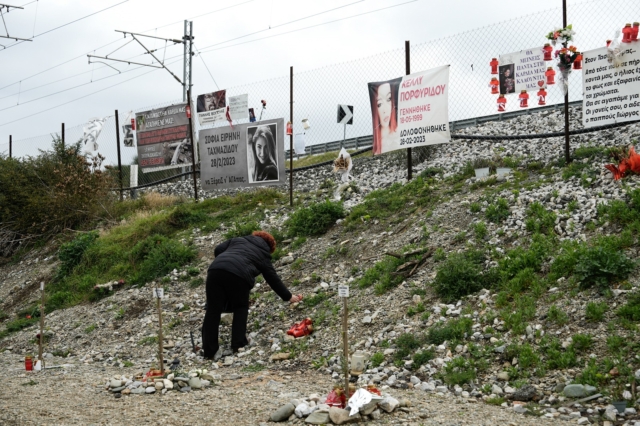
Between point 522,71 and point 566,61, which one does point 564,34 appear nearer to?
point 566,61

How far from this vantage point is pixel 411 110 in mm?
13328

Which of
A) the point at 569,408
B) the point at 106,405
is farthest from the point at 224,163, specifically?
the point at 569,408

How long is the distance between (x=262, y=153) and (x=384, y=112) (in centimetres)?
298

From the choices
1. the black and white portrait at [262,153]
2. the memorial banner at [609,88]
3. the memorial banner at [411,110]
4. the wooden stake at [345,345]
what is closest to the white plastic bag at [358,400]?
the wooden stake at [345,345]

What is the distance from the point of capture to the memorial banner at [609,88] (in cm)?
1055

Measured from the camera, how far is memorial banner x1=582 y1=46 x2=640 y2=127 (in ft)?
34.6

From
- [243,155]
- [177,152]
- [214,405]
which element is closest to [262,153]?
[243,155]

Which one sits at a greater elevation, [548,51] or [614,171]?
[548,51]

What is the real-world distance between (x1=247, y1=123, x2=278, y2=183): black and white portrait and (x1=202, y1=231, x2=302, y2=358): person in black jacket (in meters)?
5.74

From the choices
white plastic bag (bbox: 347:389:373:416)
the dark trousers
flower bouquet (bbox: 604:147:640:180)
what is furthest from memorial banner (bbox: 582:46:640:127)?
white plastic bag (bbox: 347:389:373:416)

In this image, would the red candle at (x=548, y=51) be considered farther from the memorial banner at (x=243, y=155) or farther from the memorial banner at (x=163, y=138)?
the memorial banner at (x=163, y=138)

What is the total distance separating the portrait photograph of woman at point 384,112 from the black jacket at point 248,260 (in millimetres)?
4699

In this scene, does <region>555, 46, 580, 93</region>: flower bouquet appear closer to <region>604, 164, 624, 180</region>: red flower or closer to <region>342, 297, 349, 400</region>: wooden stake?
<region>604, 164, 624, 180</region>: red flower

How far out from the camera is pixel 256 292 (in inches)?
439
